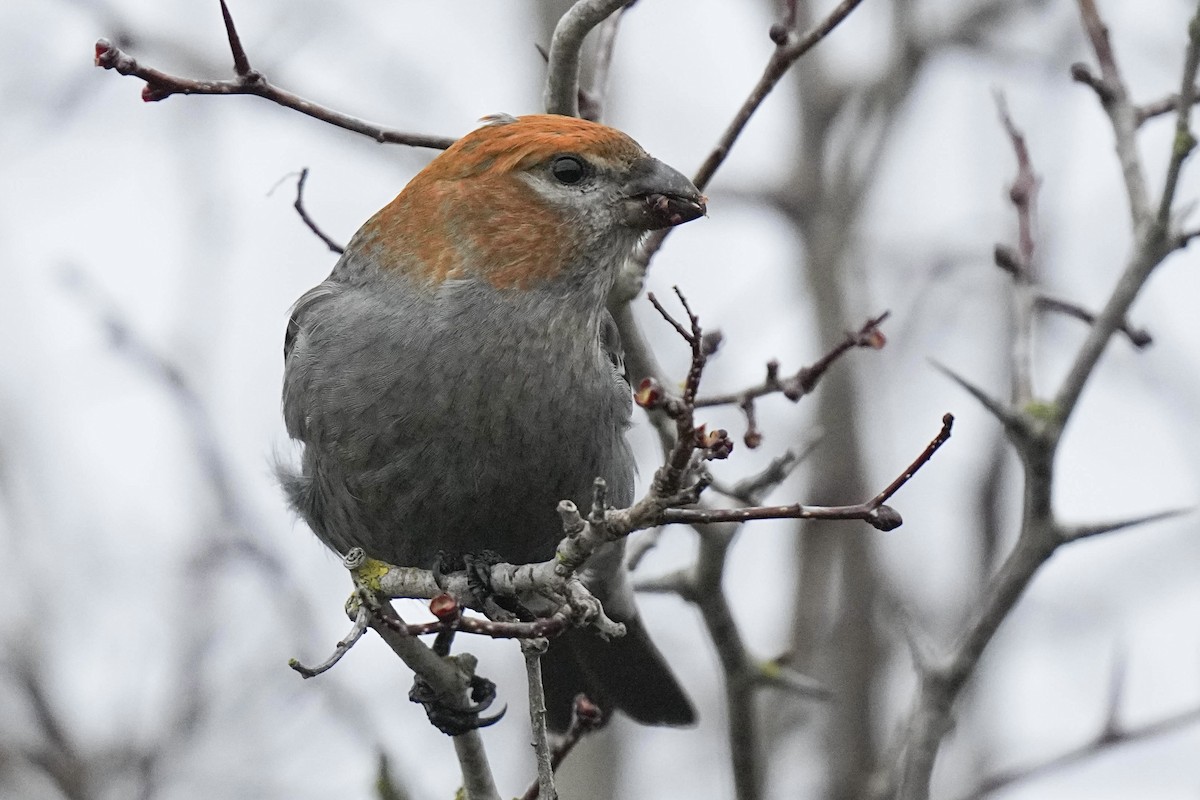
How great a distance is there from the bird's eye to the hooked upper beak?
0.15 meters

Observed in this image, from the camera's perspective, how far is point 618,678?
550 centimetres

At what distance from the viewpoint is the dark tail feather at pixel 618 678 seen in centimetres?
541

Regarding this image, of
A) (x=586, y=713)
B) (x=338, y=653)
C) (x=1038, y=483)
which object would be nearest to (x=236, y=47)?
(x=338, y=653)

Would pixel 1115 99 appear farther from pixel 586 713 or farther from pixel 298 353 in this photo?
pixel 298 353

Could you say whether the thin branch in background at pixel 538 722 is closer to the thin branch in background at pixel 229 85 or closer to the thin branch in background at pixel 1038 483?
the thin branch in background at pixel 1038 483

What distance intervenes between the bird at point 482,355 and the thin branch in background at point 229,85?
0.45 m

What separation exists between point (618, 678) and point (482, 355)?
1.64 meters

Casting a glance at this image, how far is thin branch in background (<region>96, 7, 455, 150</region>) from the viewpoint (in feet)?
13.0

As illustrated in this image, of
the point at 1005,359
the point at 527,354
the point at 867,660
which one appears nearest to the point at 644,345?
the point at 527,354

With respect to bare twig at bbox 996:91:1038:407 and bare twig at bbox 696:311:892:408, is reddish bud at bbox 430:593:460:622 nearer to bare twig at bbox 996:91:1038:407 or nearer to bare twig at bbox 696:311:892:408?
bare twig at bbox 696:311:892:408

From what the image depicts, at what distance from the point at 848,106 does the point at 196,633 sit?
595cm

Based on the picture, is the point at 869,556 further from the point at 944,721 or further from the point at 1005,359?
the point at 944,721

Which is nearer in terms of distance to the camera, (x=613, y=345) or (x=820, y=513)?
(x=820, y=513)

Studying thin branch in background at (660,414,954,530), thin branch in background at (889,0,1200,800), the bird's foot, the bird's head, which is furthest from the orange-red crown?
thin branch in background at (660,414,954,530)
